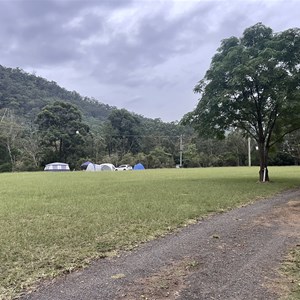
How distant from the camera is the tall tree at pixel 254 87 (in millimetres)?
18297

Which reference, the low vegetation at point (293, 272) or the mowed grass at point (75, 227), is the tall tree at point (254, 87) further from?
the low vegetation at point (293, 272)

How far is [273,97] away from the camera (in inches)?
743

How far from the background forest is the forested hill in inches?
9.4

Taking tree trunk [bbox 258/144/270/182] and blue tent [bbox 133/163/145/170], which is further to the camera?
blue tent [bbox 133/163/145/170]

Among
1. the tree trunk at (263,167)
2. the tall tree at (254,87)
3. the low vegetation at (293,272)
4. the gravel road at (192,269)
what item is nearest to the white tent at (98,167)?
the tall tree at (254,87)

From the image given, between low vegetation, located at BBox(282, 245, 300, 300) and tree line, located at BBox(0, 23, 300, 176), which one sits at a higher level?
tree line, located at BBox(0, 23, 300, 176)

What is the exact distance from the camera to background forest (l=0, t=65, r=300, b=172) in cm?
6094

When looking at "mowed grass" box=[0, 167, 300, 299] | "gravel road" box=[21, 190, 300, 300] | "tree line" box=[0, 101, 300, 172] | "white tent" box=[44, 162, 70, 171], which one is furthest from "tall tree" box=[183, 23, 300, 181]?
"white tent" box=[44, 162, 70, 171]

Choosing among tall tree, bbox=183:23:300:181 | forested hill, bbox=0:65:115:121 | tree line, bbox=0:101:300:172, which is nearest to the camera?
tall tree, bbox=183:23:300:181

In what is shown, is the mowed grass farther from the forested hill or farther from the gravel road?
the forested hill

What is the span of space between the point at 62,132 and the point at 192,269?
200 ft

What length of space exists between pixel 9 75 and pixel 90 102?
34087 mm

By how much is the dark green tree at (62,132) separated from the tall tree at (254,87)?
45880 mm

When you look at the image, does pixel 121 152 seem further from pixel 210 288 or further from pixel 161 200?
pixel 210 288
